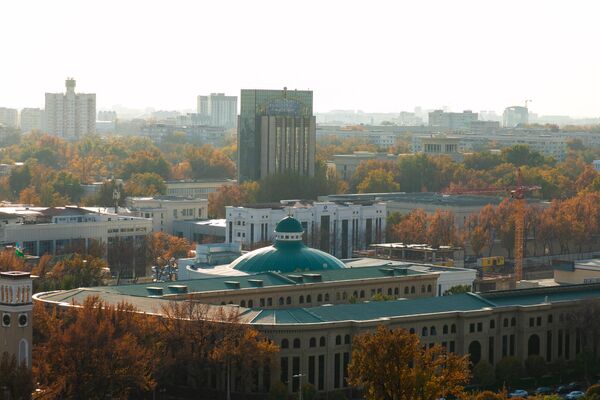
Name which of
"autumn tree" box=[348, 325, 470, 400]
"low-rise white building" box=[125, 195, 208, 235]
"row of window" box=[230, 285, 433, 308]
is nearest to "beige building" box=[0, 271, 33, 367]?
"autumn tree" box=[348, 325, 470, 400]

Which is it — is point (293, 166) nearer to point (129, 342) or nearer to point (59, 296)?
point (59, 296)

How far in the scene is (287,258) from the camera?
7238 centimetres

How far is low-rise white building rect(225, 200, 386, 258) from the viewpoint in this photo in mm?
100250

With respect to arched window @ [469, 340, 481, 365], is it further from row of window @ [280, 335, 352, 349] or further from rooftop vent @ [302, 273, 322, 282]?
rooftop vent @ [302, 273, 322, 282]

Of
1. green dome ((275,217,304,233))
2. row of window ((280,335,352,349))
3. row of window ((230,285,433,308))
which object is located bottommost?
row of window ((280,335,352,349))

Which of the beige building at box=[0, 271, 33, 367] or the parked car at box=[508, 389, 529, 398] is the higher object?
the beige building at box=[0, 271, 33, 367]

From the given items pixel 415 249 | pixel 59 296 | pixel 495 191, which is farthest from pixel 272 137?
pixel 59 296

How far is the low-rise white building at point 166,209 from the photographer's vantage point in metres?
114

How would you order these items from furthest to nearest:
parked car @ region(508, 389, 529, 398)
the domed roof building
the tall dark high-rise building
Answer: the tall dark high-rise building, the domed roof building, parked car @ region(508, 389, 529, 398)

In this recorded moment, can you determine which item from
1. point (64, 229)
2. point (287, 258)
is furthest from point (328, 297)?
point (64, 229)

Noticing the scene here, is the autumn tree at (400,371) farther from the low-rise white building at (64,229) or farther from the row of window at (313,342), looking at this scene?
the low-rise white building at (64,229)

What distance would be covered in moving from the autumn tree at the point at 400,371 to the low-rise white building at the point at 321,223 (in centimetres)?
4542

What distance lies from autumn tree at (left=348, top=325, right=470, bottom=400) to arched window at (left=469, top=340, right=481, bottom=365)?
474 inches

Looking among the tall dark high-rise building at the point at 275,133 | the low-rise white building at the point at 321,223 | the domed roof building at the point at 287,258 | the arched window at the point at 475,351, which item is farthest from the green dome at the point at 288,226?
the tall dark high-rise building at the point at 275,133
